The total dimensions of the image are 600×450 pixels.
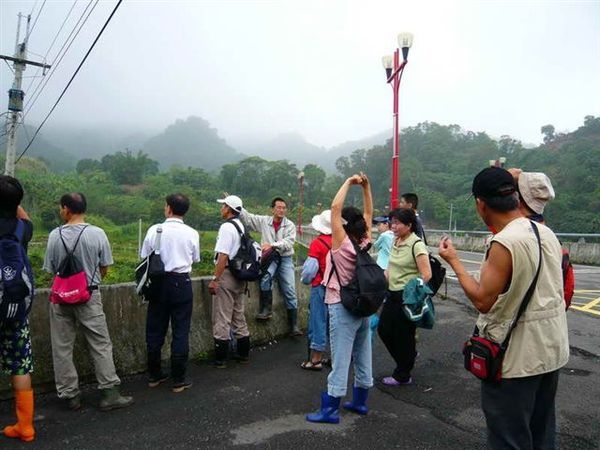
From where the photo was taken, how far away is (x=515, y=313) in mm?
2094

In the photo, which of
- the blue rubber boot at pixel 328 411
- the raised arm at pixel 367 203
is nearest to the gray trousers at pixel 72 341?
the blue rubber boot at pixel 328 411

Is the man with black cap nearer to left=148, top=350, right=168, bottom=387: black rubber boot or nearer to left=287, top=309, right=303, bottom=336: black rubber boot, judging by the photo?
left=148, top=350, right=168, bottom=387: black rubber boot

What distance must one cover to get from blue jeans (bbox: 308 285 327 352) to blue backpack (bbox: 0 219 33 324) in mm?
2550

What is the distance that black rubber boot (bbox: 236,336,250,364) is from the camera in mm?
4773

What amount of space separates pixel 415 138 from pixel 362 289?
8982 cm

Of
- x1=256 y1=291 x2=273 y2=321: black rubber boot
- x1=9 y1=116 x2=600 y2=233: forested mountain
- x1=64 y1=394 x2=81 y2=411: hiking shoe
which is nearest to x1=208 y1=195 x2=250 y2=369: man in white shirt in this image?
x1=256 y1=291 x2=273 y2=321: black rubber boot

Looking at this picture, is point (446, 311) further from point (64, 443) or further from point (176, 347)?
point (64, 443)

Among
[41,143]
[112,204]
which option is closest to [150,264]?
[112,204]

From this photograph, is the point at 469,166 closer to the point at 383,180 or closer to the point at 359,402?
the point at 383,180

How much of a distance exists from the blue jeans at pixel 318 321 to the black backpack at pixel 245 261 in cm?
64

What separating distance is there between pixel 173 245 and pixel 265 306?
1788 millimetres

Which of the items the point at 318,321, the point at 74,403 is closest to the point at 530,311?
the point at 318,321

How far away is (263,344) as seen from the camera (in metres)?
5.45

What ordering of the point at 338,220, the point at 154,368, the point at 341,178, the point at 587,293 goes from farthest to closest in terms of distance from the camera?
1. the point at 341,178
2. the point at 587,293
3. the point at 154,368
4. the point at 338,220
